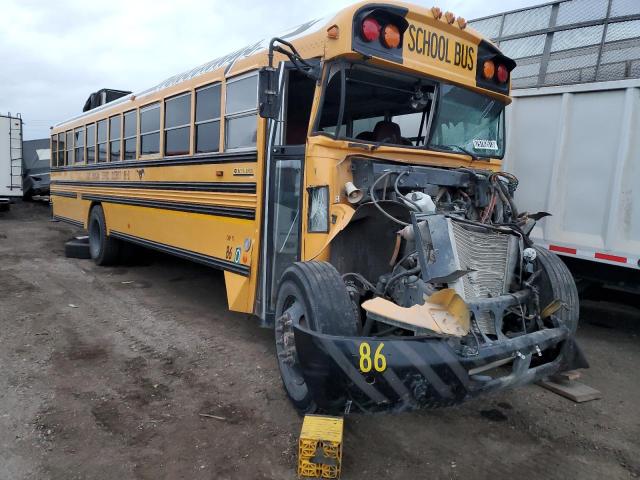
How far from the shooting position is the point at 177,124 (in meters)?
5.34

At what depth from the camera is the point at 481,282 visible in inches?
116

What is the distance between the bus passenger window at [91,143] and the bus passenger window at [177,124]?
3037mm

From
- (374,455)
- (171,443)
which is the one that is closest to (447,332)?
(374,455)

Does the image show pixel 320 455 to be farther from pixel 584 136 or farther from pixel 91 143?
pixel 91 143

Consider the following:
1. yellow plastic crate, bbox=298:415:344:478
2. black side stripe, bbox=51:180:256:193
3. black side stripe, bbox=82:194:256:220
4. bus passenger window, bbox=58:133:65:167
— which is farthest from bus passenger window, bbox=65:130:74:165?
yellow plastic crate, bbox=298:415:344:478

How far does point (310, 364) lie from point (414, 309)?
61 cm

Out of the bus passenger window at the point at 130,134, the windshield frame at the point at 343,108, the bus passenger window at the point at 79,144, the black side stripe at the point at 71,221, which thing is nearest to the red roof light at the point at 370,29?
the windshield frame at the point at 343,108

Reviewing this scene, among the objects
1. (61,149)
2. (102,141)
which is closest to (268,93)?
(102,141)

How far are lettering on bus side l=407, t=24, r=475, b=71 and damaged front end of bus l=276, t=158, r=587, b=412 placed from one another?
90 cm

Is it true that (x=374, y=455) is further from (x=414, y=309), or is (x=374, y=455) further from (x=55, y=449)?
(x=55, y=449)

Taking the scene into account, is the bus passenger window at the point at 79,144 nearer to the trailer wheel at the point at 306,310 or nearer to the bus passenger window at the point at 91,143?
the bus passenger window at the point at 91,143

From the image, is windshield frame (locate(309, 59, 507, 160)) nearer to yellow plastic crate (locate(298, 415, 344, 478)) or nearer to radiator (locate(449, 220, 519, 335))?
radiator (locate(449, 220, 519, 335))

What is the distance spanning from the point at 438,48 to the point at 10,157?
16.1m

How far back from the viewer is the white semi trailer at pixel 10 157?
15.7 meters
